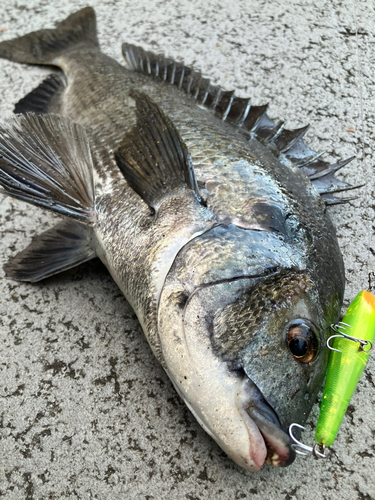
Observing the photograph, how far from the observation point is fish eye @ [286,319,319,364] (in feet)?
4.07

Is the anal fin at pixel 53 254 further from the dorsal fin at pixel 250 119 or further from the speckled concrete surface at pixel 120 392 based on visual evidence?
the dorsal fin at pixel 250 119

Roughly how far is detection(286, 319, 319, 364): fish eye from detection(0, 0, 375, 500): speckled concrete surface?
429 millimetres

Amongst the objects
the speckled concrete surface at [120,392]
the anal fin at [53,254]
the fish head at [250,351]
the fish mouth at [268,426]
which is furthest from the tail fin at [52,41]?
the fish mouth at [268,426]

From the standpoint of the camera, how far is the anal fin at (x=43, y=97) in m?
2.58

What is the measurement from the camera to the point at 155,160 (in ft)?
5.36

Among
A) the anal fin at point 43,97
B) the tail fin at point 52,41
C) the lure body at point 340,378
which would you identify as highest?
the tail fin at point 52,41

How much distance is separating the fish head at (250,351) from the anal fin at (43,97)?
169cm

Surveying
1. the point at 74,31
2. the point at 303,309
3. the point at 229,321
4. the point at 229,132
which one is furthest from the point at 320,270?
the point at 74,31

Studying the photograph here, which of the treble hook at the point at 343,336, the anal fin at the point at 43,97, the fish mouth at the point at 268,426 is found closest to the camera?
the fish mouth at the point at 268,426

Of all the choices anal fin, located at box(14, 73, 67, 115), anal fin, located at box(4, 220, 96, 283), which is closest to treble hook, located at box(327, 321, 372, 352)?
anal fin, located at box(4, 220, 96, 283)

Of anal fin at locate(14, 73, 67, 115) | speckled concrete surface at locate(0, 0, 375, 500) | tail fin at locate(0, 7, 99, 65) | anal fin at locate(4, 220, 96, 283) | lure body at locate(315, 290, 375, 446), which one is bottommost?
speckled concrete surface at locate(0, 0, 375, 500)

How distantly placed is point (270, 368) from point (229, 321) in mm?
176

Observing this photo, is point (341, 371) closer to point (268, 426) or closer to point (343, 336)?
point (343, 336)

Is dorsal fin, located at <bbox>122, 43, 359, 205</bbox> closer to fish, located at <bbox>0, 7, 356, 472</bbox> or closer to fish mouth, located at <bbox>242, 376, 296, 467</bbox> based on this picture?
fish, located at <bbox>0, 7, 356, 472</bbox>
